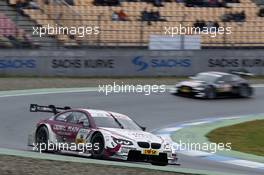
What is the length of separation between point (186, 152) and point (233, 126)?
5141 mm

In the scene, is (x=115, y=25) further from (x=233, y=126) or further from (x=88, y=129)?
(x=88, y=129)

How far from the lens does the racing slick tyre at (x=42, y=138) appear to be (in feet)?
47.3

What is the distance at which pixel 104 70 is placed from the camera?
1196 inches

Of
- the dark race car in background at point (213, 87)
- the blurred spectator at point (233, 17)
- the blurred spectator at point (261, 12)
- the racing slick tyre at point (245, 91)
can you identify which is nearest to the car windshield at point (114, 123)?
the dark race car in background at point (213, 87)

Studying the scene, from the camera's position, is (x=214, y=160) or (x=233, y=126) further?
(x=233, y=126)

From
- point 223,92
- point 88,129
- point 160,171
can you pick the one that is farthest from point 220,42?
point 160,171

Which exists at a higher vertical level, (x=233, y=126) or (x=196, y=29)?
(x=196, y=29)

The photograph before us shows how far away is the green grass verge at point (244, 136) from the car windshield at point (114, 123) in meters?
3.57

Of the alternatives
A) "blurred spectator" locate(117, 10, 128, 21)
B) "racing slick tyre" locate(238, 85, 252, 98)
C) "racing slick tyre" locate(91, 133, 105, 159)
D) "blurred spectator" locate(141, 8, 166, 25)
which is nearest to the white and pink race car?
"racing slick tyre" locate(91, 133, 105, 159)

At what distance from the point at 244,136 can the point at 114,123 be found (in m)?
6.09

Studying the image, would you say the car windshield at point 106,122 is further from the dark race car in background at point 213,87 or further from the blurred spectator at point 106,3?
the blurred spectator at point 106,3

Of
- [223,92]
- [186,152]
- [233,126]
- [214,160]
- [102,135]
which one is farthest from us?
[223,92]
